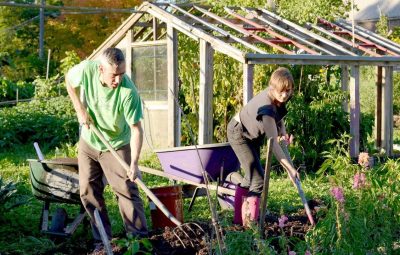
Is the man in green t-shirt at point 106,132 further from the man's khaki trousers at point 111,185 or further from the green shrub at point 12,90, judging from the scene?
the green shrub at point 12,90

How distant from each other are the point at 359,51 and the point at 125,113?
633 cm

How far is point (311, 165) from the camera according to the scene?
10.4 m

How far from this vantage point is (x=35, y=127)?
14578mm

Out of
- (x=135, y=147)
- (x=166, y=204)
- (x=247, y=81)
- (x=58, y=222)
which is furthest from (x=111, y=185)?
(x=247, y=81)

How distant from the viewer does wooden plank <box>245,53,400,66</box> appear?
9.31 metres

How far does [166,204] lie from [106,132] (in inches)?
34.1

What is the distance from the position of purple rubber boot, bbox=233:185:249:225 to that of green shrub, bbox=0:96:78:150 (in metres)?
7.89

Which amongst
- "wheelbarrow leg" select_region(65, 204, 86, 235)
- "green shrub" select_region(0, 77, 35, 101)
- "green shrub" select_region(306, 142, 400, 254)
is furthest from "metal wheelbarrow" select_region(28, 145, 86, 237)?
"green shrub" select_region(0, 77, 35, 101)

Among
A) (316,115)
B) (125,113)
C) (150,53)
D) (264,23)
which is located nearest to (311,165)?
(316,115)

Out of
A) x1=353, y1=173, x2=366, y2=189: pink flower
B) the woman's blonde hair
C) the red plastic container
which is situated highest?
the woman's blonde hair

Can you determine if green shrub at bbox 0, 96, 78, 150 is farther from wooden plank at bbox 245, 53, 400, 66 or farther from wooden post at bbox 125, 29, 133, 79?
wooden plank at bbox 245, 53, 400, 66

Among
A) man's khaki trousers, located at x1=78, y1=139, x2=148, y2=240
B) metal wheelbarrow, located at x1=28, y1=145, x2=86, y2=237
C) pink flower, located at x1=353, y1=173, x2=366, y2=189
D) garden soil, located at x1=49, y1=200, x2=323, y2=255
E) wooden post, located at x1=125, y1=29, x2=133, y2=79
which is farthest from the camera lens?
wooden post, located at x1=125, y1=29, x2=133, y2=79

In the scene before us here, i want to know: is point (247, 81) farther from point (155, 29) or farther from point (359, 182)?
point (359, 182)

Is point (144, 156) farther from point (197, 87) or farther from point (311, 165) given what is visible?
point (311, 165)
